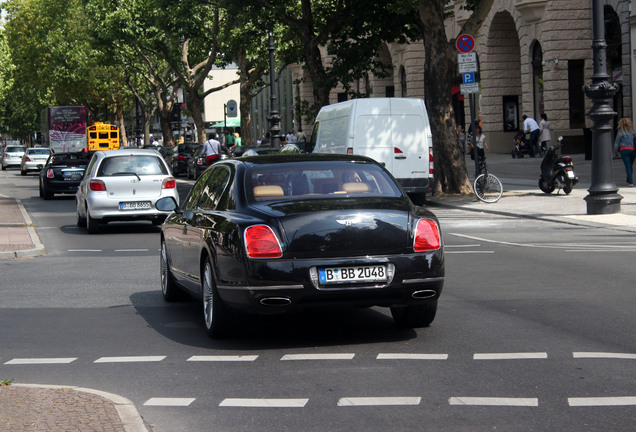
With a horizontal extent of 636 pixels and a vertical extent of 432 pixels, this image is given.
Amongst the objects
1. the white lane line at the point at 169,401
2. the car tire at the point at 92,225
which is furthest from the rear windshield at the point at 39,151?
the white lane line at the point at 169,401

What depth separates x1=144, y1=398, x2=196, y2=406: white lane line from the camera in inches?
241

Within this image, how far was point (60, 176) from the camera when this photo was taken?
31438 mm

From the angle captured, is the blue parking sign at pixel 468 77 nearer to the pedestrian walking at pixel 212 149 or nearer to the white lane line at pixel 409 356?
the pedestrian walking at pixel 212 149

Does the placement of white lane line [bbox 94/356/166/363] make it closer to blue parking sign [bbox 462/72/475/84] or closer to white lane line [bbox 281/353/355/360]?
white lane line [bbox 281/353/355/360]

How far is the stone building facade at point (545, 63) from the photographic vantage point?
119 ft

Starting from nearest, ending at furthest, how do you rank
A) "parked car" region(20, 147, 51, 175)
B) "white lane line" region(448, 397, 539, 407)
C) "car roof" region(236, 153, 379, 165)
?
"white lane line" region(448, 397, 539, 407)
"car roof" region(236, 153, 379, 165)
"parked car" region(20, 147, 51, 175)

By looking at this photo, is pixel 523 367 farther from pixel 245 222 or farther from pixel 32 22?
pixel 32 22

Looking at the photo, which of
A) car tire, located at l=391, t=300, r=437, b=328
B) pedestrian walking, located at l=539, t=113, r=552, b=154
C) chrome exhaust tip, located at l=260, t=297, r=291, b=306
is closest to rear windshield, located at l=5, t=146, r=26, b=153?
pedestrian walking, located at l=539, t=113, r=552, b=154

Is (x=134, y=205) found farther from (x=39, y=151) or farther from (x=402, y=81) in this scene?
(x=39, y=151)

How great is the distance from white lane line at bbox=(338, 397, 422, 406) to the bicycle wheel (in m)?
17.4

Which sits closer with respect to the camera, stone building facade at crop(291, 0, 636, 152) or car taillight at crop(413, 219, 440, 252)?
car taillight at crop(413, 219, 440, 252)

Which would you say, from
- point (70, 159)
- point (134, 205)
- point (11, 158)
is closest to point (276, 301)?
point (134, 205)

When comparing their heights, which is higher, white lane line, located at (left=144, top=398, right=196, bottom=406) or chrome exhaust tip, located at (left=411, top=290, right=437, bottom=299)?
chrome exhaust tip, located at (left=411, top=290, right=437, bottom=299)

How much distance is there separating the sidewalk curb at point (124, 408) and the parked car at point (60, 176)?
84.1 ft
